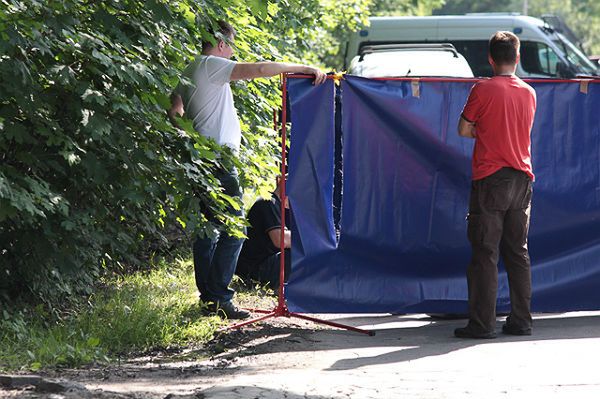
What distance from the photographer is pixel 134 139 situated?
7.55 m

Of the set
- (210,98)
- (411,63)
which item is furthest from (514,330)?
(411,63)

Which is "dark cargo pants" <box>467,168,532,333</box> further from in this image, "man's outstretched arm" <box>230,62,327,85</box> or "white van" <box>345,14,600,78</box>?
"white van" <box>345,14,600,78</box>

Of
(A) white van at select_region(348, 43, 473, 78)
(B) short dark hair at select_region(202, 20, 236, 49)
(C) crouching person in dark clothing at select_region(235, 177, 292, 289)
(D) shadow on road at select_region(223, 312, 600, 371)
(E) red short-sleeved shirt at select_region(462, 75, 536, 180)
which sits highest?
(B) short dark hair at select_region(202, 20, 236, 49)

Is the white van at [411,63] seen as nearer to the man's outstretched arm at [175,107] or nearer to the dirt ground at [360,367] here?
the dirt ground at [360,367]

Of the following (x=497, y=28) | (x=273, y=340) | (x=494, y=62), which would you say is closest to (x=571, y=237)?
(x=494, y=62)

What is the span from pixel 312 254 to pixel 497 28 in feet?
45.6

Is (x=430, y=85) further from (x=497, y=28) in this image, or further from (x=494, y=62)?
(x=497, y=28)

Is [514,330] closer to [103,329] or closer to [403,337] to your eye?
[403,337]

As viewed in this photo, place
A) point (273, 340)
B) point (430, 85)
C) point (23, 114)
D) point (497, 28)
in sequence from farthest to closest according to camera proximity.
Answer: point (497, 28), point (430, 85), point (273, 340), point (23, 114)

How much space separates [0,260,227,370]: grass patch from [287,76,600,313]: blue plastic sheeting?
78cm

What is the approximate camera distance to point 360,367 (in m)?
7.01

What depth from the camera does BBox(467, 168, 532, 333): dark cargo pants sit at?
797 cm

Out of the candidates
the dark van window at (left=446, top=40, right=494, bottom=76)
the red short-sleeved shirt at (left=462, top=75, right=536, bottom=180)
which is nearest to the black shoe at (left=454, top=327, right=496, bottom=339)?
the red short-sleeved shirt at (left=462, top=75, right=536, bottom=180)

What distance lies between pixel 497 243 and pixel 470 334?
0.62m
